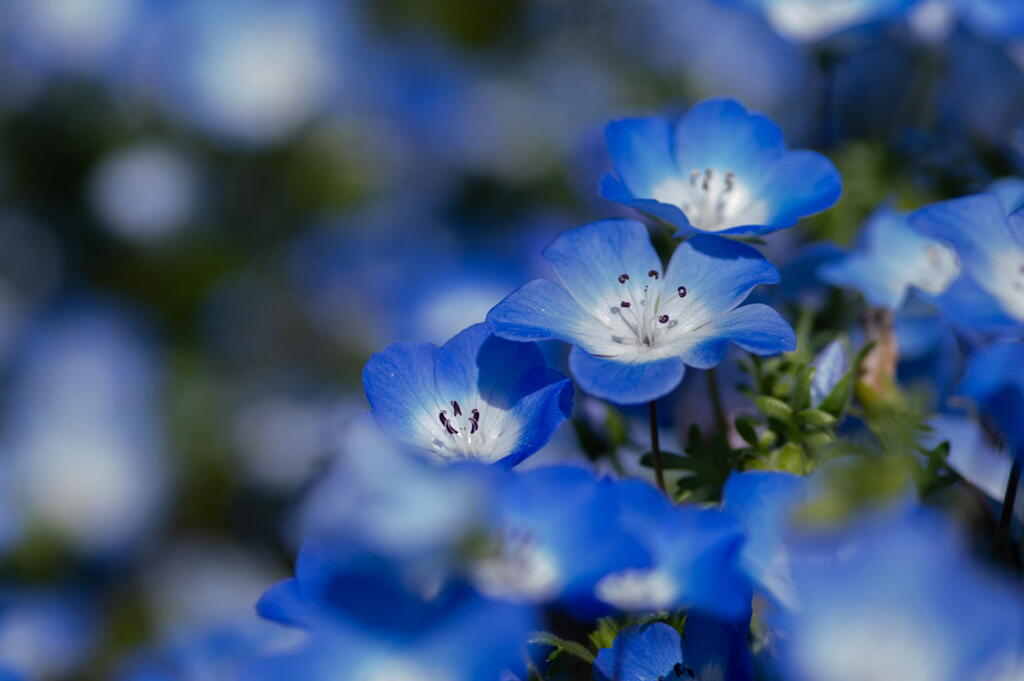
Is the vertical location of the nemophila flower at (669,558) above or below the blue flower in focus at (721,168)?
below

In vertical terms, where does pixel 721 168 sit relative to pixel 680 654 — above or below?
above

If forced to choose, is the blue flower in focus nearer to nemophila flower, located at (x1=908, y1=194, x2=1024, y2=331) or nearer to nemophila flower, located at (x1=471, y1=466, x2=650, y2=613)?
nemophila flower, located at (x1=908, y1=194, x2=1024, y2=331)

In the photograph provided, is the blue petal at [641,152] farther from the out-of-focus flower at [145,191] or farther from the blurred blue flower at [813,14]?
the out-of-focus flower at [145,191]

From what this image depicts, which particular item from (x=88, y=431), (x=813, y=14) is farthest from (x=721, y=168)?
(x=88, y=431)

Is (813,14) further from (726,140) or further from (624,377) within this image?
(624,377)

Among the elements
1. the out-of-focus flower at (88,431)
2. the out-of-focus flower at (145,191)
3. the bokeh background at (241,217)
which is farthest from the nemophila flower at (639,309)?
the out-of-focus flower at (145,191)

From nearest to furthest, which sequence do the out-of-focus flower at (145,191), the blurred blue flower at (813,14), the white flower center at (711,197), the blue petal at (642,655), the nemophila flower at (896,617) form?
the nemophila flower at (896,617) < the blue petal at (642,655) < the white flower center at (711,197) < the blurred blue flower at (813,14) < the out-of-focus flower at (145,191)

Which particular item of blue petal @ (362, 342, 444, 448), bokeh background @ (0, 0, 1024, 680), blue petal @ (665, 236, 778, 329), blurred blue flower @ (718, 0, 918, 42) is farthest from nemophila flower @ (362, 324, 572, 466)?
bokeh background @ (0, 0, 1024, 680)
